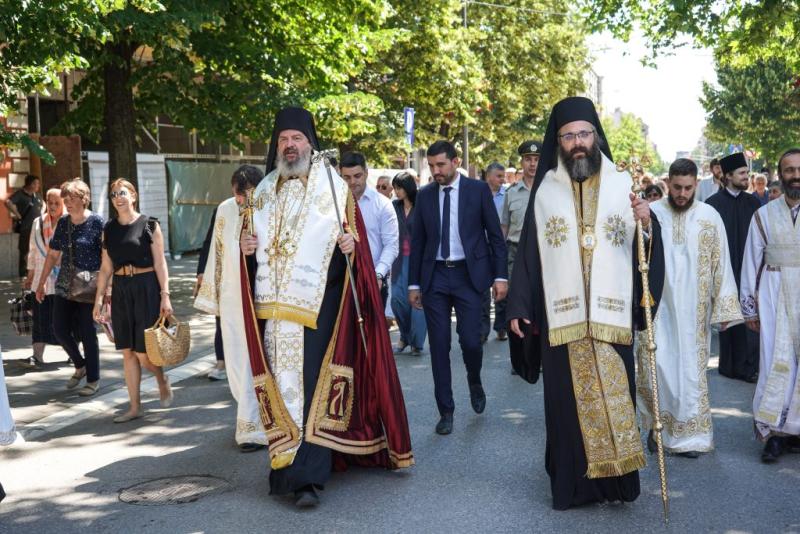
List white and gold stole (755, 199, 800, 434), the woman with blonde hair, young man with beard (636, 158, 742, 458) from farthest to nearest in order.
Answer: the woman with blonde hair
young man with beard (636, 158, 742, 458)
white and gold stole (755, 199, 800, 434)

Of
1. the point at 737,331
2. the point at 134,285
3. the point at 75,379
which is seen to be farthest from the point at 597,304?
the point at 75,379

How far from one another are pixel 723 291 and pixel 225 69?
33.3ft

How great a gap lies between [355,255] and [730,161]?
5.78 metres

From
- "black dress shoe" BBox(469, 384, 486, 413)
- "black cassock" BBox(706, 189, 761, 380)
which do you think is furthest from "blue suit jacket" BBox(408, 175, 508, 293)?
"black cassock" BBox(706, 189, 761, 380)

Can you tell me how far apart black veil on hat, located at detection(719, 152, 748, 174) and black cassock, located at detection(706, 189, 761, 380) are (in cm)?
23

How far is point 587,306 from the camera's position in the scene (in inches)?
225

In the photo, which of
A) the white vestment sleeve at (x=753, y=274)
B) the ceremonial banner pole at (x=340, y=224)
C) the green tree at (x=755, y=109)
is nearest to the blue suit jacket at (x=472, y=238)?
the ceremonial banner pole at (x=340, y=224)

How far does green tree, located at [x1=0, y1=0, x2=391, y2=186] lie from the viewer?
1480 centimetres

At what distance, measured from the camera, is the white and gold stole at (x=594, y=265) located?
5.69m

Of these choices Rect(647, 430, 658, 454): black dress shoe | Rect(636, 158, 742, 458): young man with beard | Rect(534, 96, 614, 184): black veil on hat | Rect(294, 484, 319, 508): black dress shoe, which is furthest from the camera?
Rect(636, 158, 742, 458): young man with beard

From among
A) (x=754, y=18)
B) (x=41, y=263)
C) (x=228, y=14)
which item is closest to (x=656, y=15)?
(x=754, y=18)

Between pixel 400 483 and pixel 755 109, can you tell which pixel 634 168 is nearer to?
pixel 400 483

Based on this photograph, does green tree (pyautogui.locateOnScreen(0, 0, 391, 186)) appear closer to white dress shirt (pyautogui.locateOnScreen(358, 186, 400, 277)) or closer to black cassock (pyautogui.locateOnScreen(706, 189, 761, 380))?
white dress shirt (pyautogui.locateOnScreen(358, 186, 400, 277))

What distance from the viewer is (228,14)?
1516 centimetres
